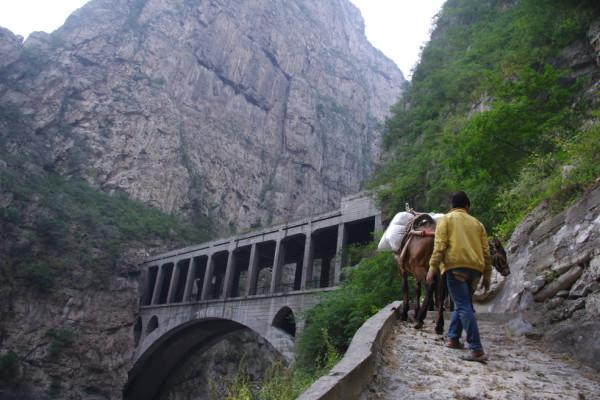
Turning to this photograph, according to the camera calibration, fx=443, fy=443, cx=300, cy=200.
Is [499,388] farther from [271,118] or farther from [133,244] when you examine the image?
[271,118]

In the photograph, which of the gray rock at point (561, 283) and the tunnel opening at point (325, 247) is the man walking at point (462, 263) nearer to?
the gray rock at point (561, 283)

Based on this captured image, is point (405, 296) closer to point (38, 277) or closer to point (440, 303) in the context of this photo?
point (440, 303)

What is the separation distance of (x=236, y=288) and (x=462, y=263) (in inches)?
1341

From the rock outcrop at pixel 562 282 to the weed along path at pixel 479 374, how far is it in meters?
0.24

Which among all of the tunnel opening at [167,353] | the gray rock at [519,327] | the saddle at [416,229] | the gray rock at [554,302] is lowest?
the tunnel opening at [167,353]

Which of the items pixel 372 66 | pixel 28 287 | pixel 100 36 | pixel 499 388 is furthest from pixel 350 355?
pixel 372 66

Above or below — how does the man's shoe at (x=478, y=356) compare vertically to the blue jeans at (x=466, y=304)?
below

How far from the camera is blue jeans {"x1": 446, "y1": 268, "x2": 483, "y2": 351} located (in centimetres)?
449

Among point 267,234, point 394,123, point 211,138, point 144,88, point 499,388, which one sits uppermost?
point 144,88

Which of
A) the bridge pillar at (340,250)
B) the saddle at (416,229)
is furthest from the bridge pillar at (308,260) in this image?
the saddle at (416,229)

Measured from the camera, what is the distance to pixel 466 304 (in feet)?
15.1

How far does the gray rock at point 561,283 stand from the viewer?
16.6ft

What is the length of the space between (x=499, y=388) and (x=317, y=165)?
73.6 meters

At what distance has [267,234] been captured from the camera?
30391 mm
